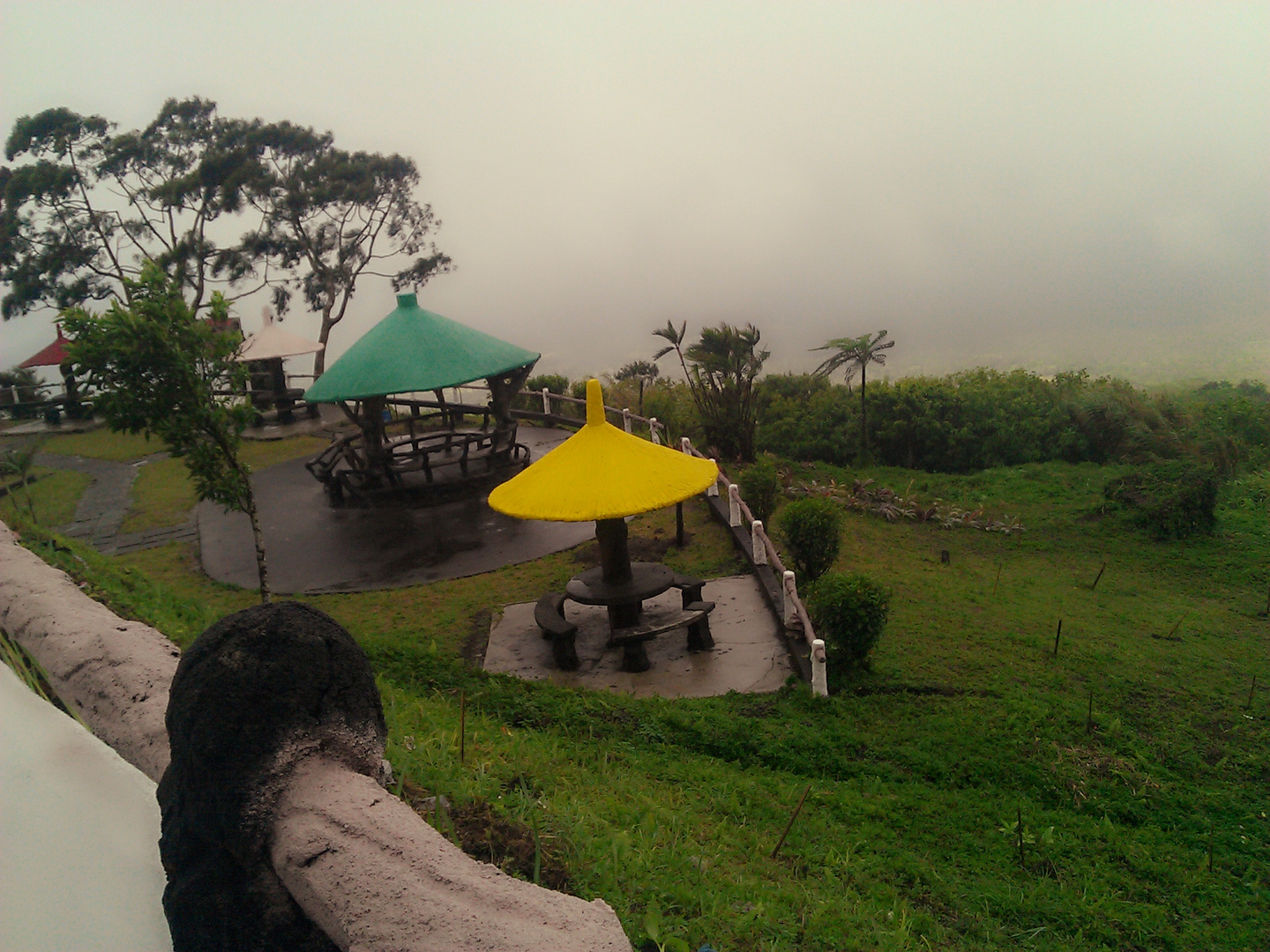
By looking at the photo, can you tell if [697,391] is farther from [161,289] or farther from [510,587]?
[161,289]

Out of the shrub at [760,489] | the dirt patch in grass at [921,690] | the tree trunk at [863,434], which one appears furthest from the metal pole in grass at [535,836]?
the tree trunk at [863,434]

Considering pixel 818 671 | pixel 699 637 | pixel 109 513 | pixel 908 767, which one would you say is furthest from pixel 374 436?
pixel 908 767

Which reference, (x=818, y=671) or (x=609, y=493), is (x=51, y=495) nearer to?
(x=609, y=493)

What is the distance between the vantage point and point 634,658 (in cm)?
629

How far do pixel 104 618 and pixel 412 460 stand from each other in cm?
771

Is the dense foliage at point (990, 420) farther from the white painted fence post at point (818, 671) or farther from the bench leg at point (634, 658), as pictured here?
the white painted fence post at point (818, 671)

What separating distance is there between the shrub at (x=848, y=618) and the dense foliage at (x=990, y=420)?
8964 millimetres

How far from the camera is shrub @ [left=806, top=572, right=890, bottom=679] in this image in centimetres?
597

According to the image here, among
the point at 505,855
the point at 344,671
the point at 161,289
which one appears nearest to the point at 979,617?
the point at 505,855

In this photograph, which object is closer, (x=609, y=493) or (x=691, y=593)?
(x=609, y=493)

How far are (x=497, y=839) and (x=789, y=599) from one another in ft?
13.5

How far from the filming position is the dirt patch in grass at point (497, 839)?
105 inches

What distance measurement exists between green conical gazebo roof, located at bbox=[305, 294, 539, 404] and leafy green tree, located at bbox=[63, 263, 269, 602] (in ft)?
10.7

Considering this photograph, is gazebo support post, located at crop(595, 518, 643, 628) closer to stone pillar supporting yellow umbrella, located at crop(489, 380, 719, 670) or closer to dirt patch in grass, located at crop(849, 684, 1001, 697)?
stone pillar supporting yellow umbrella, located at crop(489, 380, 719, 670)
